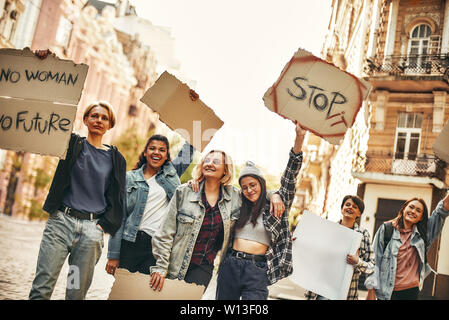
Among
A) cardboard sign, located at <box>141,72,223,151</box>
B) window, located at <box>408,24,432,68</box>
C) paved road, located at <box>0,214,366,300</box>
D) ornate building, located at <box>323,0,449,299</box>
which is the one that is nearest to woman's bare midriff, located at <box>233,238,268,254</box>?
cardboard sign, located at <box>141,72,223,151</box>

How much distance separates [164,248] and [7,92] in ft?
5.30

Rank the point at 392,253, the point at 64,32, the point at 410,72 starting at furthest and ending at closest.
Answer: the point at 64,32 < the point at 410,72 < the point at 392,253

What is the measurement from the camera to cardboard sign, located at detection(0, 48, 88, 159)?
3.39m

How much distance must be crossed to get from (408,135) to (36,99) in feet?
28.8

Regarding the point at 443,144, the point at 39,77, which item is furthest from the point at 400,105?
the point at 39,77

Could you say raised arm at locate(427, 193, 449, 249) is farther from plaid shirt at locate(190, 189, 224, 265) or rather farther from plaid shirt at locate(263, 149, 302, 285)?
plaid shirt at locate(190, 189, 224, 265)

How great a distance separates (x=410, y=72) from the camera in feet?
33.5

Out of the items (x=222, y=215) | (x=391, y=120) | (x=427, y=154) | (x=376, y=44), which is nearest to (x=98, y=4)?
(x=376, y=44)

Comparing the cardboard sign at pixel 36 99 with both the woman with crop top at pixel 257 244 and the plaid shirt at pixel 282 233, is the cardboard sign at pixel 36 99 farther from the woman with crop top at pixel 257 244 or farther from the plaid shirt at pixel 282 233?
the plaid shirt at pixel 282 233

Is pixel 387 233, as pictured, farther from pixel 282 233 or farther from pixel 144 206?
pixel 144 206

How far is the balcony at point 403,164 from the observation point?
988 cm

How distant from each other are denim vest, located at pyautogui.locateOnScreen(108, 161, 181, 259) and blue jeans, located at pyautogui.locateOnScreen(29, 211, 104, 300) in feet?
1.17

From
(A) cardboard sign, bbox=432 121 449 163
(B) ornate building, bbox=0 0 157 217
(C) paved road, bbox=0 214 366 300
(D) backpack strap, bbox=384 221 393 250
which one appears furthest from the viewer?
(B) ornate building, bbox=0 0 157 217
